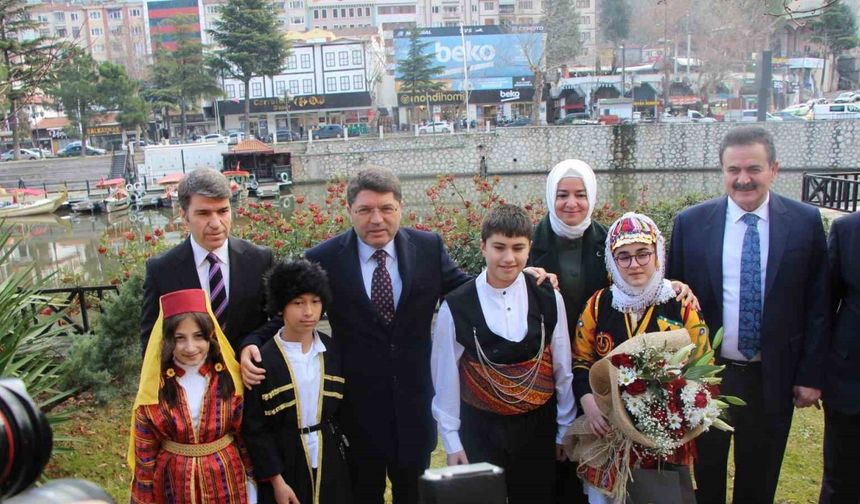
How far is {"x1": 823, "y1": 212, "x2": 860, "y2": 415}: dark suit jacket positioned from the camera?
2721 mm

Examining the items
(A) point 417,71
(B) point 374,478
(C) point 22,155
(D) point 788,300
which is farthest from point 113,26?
(D) point 788,300

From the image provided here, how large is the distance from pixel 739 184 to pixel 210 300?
2.40 metres

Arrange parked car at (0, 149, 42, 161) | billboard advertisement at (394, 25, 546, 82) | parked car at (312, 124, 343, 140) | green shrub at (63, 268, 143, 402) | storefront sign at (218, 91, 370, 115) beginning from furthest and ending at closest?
1. billboard advertisement at (394, 25, 546, 82)
2. storefront sign at (218, 91, 370, 115)
3. parked car at (312, 124, 343, 140)
4. parked car at (0, 149, 42, 161)
5. green shrub at (63, 268, 143, 402)

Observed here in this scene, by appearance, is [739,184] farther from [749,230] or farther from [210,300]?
[210,300]

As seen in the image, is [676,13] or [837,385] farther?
[676,13]

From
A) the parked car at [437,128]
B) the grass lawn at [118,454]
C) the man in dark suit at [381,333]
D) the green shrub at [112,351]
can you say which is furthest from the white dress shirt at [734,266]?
the parked car at [437,128]

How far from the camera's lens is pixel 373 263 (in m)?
2.80

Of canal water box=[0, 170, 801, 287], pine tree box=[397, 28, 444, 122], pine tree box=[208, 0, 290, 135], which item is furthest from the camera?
pine tree box=[397, 28, 444, 122]

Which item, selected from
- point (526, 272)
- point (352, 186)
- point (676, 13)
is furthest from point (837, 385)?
point (676, 13)

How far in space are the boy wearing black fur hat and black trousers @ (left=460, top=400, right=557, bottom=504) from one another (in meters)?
0.57

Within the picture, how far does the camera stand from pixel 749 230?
288 centimetres

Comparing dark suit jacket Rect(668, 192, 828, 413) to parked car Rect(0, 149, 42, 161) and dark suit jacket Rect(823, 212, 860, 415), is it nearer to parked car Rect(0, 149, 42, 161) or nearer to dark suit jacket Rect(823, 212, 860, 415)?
dark suit jacket Rect(823, 212, 860, 415)

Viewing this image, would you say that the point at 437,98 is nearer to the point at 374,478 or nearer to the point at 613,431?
the point at 374,478

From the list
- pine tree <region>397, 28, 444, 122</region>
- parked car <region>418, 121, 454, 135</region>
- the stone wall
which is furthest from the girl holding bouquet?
pine tree <region>397, 28, 444, 122</region>
